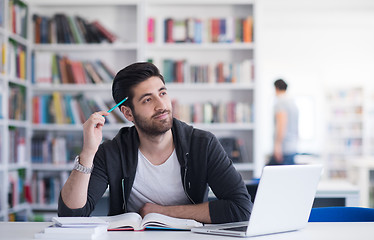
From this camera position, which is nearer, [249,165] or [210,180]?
[210,180]

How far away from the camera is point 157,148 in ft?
7.14

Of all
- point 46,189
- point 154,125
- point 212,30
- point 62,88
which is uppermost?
point 212,30

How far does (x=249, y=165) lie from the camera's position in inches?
194

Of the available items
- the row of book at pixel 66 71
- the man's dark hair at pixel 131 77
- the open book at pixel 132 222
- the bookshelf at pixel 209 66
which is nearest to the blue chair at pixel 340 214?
the open book at pixel 132 222

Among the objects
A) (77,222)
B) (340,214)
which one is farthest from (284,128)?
(77,222)

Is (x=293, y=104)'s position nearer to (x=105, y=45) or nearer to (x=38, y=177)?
(x=105, y=45)

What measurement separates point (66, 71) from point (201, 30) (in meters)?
1.33

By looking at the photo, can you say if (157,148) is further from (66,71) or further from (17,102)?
(66,71)

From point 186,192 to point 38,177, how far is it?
3.29 meters

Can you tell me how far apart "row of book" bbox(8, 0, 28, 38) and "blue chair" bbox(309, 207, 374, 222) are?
3311 millimetres

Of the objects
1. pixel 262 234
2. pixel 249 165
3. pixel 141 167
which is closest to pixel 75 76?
pixel 249 165

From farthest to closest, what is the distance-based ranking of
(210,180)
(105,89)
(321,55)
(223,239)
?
(321,55), (105,89), (210,180), (223,239)

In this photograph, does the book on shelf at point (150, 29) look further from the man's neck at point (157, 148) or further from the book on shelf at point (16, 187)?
the man's neck at point (157, 148)

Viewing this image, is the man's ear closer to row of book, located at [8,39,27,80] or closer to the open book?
the open book
